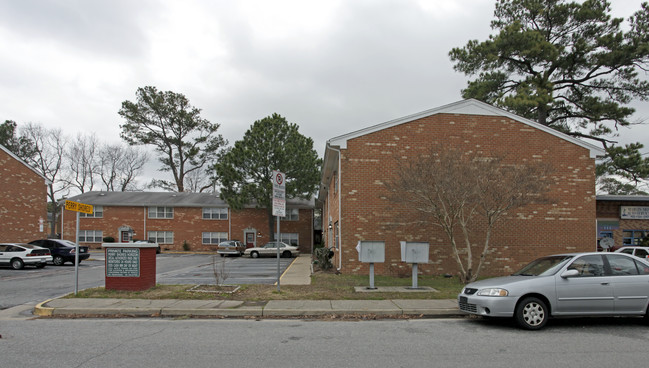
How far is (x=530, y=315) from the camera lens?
7871 mm

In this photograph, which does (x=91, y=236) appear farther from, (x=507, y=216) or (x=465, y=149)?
(x=507, y=216)

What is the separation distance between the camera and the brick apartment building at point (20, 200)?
28719 mm

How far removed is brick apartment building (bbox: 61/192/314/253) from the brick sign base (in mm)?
29802

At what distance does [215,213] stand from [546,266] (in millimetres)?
36950

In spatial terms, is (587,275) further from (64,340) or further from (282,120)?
(282,120)

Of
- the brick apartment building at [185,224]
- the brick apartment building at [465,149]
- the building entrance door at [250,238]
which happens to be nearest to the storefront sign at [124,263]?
the brick apartment building at [465,149]

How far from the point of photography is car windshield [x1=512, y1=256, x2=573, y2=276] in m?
8.39

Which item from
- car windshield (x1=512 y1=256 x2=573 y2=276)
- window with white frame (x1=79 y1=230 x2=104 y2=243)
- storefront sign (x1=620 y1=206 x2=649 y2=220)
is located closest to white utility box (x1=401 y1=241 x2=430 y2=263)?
car windshield (x1=512 y1=256 x2=573 y2=276)

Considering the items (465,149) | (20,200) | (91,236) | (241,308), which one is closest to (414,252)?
(241,308)

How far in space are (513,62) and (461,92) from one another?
155 inches

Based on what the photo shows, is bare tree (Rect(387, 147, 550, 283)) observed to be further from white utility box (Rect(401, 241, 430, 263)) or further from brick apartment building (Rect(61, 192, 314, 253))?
brick apartment building (Rect(61, 192, 314, 253))

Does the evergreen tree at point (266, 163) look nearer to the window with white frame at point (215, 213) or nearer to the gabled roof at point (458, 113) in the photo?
the window with white frame at point (215, 213)

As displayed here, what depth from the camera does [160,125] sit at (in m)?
52.0

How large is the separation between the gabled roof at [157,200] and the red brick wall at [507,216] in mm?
25362
